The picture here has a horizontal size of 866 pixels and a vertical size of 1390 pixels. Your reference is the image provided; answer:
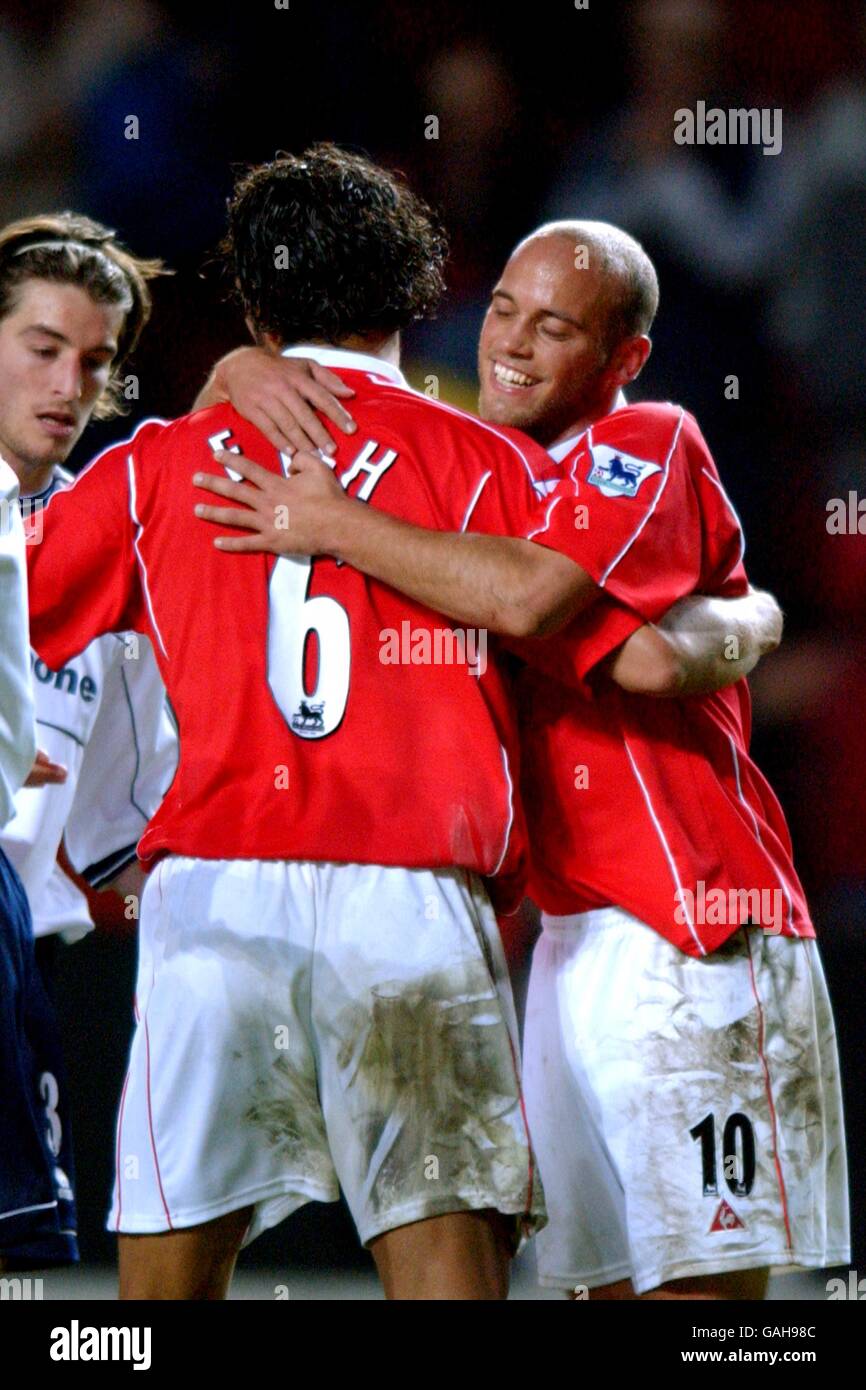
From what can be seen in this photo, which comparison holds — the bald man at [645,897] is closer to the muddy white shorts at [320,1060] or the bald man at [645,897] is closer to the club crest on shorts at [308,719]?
the club crest on shorts at [308,719]

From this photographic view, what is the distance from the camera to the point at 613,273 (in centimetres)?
260

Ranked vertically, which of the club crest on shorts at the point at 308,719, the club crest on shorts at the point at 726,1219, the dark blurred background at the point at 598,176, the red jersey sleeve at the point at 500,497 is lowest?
the club crest on shorts at the point at 726,1219

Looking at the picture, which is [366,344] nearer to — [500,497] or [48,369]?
→ [500,497]

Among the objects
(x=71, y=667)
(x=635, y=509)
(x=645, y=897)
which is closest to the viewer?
(x=635, y=509)

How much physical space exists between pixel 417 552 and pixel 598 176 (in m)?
2.52

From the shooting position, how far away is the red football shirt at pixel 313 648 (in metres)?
2.10

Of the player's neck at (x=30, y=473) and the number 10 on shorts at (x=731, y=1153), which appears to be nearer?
the number 10 on shorts at (x=731, y=1153)

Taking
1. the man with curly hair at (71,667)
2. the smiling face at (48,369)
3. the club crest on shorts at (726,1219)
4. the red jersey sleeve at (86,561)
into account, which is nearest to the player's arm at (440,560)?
the red jersey sleeve at (86,561)

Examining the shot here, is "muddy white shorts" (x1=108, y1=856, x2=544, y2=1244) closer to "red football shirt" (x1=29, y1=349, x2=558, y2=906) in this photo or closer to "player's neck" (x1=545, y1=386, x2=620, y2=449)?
"red football shirt" (x1=29, y1=349, x2=558, y2=906)

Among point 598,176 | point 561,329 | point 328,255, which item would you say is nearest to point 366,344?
point 328,255

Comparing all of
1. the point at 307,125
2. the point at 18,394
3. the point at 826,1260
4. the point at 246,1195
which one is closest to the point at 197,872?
the point at 246,1195

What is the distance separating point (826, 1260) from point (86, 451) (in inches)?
103

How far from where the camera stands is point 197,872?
2109 millimetres
